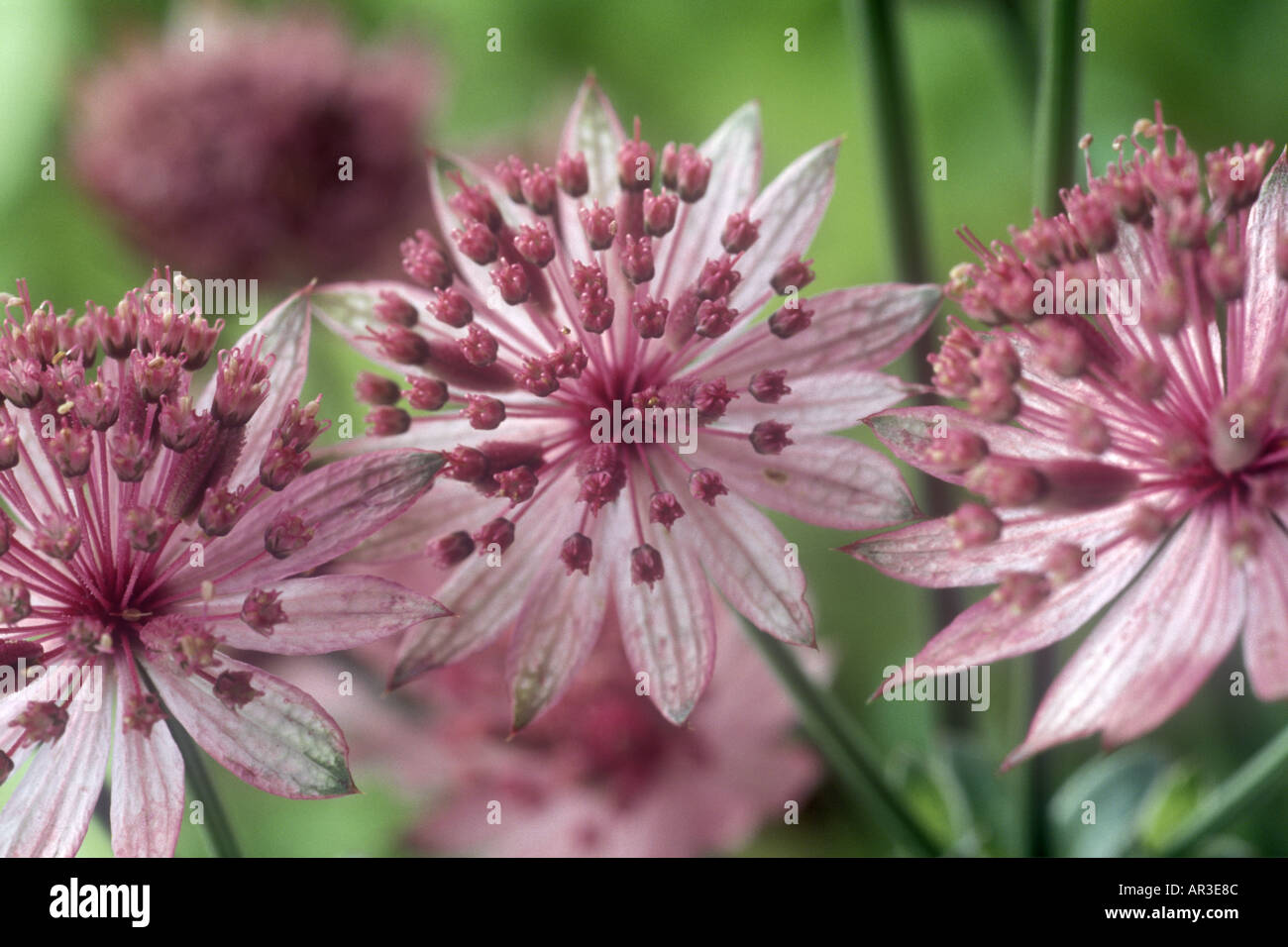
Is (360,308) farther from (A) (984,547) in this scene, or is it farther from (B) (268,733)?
(A) (984,547)

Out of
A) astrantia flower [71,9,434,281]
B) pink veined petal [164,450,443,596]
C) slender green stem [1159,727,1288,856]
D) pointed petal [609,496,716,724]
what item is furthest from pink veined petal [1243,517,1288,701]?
astrantia flower [71,9,434,281]

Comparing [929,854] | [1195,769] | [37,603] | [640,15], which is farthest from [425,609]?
[640,15]

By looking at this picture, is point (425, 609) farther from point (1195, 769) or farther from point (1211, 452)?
Result: point (1195, 769)

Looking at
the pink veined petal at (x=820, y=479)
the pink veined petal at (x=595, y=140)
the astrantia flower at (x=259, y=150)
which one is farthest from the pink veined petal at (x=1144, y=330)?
the astrantia flower at (x=259, y=150)

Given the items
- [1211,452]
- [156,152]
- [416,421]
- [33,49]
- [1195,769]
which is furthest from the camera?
[33,49]

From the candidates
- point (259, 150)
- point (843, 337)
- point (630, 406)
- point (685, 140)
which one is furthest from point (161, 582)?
point (685, 140)

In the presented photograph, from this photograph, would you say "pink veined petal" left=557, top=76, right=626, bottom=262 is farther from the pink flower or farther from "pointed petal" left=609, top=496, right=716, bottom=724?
the pink flower

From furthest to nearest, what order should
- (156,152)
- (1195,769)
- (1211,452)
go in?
(156,152), (1195,769), (1211,452)
